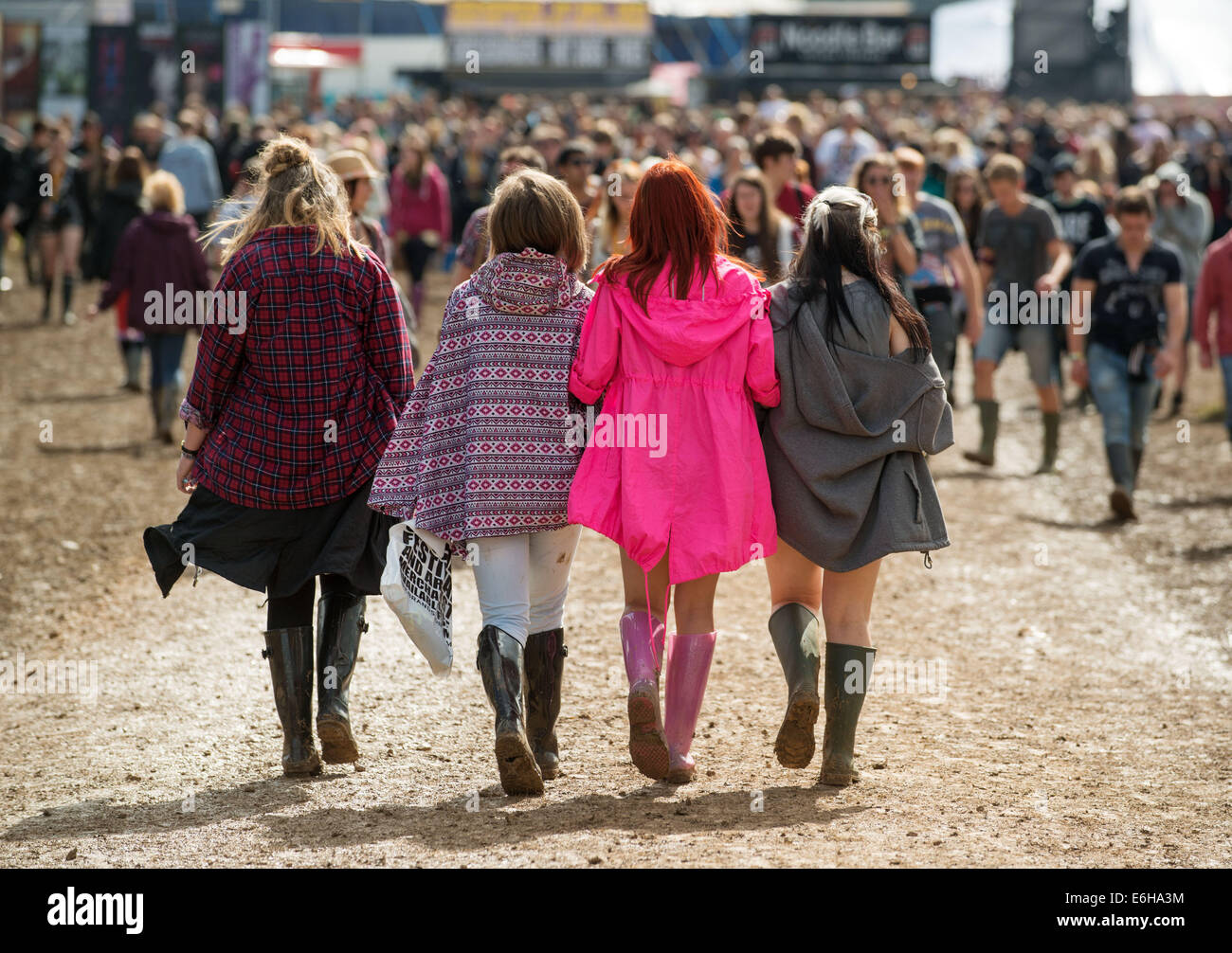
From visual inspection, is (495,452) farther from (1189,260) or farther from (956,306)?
(1189,260)

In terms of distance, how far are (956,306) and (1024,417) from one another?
2.05m

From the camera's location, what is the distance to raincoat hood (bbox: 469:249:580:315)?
5.15 meters

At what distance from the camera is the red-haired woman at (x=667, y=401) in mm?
5129

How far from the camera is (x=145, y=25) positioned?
26281mm

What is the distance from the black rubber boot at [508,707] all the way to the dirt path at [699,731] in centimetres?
11

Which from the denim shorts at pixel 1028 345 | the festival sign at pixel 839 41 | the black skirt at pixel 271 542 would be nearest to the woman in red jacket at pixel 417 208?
the denim shorts at pixel 1028 345

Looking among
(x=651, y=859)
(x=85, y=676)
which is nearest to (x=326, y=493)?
(x=651, y=859)

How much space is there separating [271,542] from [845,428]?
1.92 metres

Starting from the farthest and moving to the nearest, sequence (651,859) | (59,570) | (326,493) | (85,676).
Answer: (59,570) → (85,676) → (326,493) → (651,859)

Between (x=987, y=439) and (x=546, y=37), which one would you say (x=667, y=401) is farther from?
(x=546, y=37)

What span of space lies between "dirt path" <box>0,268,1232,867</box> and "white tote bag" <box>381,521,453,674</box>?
1.63 feet

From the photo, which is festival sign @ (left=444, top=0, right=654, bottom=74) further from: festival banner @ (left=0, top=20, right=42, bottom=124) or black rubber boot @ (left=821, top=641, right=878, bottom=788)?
black rubber boot @ (left=821, top=641, right=878, bottom=788)

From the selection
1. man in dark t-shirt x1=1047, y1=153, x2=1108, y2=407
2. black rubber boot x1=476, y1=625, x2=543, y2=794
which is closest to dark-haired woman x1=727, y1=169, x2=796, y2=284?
black rubber boot x1=476, y1=625, x2=543, y2=794

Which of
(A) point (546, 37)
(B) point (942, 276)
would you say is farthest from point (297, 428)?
(A) point (546, 37)
